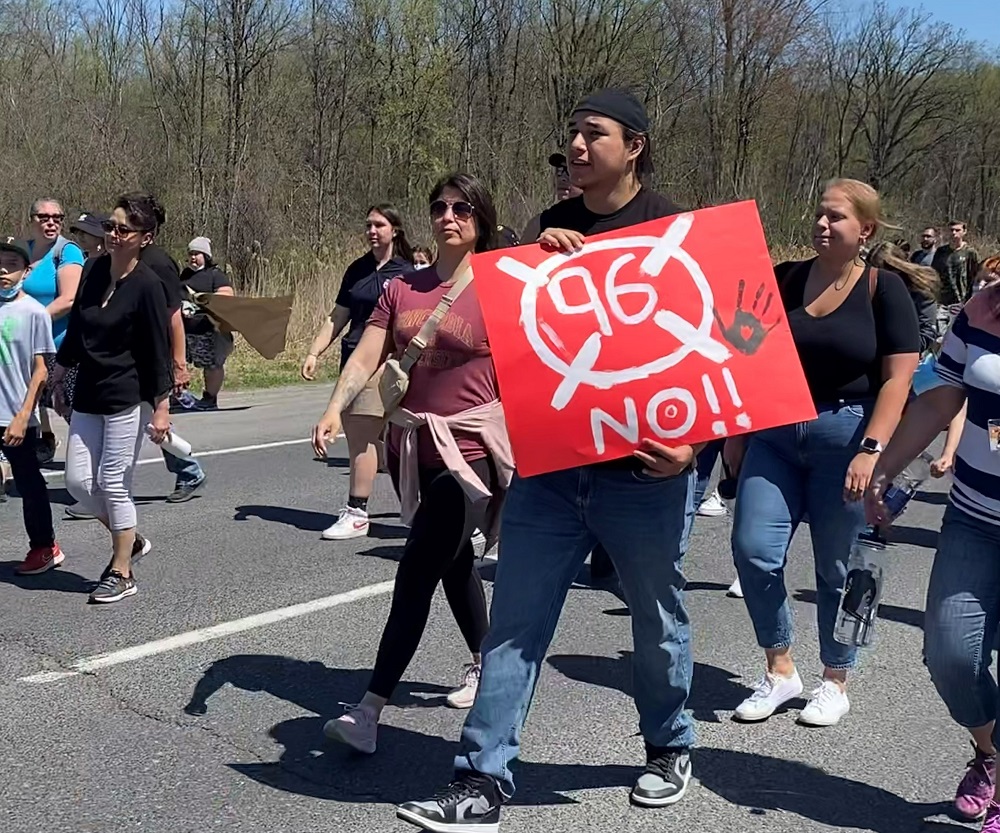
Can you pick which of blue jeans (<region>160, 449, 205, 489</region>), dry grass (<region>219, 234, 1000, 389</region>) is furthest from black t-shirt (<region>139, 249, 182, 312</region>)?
dry grass (<region>219, 234, 1000, 389</region>)

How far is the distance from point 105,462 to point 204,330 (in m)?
7.72

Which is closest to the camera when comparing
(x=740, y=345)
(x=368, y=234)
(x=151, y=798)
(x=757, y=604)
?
(x=740, y=345)

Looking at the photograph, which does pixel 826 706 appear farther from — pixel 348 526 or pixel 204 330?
pixel 204 330

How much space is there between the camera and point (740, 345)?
3.38 metres

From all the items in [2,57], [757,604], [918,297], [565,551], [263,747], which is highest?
[2,57]

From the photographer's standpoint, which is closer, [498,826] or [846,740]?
[498,826]

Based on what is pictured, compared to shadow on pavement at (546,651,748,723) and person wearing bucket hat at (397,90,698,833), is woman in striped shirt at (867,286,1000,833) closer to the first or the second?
person wearing bucket hat at (397,90,698,833)

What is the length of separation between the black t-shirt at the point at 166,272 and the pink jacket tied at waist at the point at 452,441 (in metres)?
2.21

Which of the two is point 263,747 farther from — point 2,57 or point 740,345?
point 2,57

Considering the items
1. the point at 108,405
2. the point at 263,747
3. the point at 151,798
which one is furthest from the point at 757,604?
the point at 108,405

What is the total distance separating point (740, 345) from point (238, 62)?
73.3 ft

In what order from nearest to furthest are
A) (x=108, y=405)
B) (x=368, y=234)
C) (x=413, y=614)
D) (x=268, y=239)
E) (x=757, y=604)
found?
(x=413, y=614), (x=757, y=604), (x=108, y=405), (x=368, y=234), (x=268, y=239)

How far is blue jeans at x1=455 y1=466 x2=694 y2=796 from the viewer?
3.40m

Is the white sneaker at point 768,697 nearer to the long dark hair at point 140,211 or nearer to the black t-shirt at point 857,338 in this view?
the black t-shirt at point 857,338
